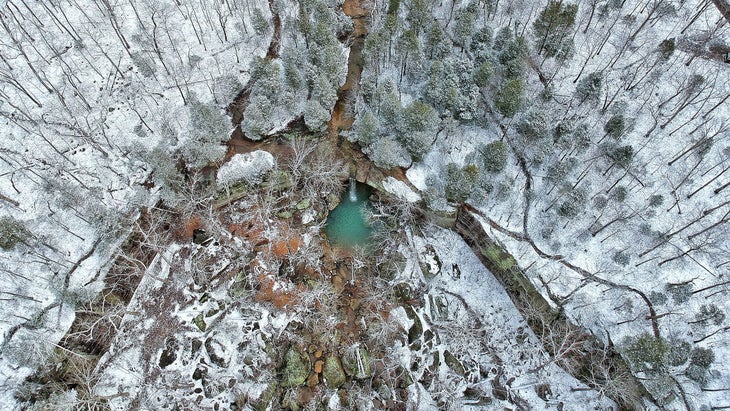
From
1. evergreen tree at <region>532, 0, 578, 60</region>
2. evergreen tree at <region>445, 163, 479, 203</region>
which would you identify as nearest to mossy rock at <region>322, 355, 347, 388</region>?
evergreen tree at <region>445, 163, 479, 203</region>

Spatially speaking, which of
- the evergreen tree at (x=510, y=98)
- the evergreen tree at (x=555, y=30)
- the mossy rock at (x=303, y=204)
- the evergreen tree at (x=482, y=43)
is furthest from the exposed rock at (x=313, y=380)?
the evergreen tree at (x=555, y=30)

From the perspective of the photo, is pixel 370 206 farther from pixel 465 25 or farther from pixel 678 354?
pixel 678 354

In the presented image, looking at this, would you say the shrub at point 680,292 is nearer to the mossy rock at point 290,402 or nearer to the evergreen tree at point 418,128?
the evergreen tree at point 418,128

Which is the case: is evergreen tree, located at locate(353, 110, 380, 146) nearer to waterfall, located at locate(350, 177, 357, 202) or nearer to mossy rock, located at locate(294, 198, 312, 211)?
waterfall, located at locate(350, 177, 357, 202)

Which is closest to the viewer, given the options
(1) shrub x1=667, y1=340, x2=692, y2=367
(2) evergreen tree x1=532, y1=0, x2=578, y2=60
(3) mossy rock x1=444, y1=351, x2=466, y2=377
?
(1) shrub x1=667, y1=340, x2=692, y2=367

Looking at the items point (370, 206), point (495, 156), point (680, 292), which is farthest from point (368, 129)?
point (680, 292)

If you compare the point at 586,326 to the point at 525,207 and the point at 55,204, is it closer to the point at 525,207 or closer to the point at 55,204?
the point at 525,207
